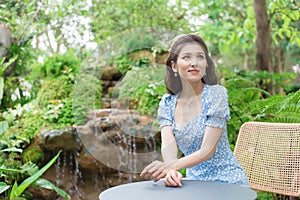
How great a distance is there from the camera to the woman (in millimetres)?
1303

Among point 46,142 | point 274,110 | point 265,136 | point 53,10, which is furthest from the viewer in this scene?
point 53,10

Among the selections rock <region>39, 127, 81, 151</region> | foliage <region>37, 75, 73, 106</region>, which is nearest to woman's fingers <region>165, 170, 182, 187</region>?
rock <region>39, 127, 81, 151</region>

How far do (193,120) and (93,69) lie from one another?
352 millimetres

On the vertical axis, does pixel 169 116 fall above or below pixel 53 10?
below

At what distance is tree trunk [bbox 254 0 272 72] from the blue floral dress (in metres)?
2.98

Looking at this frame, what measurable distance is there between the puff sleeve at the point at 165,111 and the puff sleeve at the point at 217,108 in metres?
0.14

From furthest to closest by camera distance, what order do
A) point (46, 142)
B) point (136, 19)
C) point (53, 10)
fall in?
point (136, 19) < point (53, 10) < point (46, 142)

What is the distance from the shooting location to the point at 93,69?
1261 mm

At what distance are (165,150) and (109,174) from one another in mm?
2453

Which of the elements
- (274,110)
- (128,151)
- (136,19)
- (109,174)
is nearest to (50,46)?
(136,19)

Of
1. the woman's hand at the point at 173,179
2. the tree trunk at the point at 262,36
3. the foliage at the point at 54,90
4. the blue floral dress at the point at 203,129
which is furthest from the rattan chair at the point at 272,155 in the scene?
the foliage at the point at 54,90

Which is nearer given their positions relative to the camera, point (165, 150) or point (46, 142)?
point (165, 150)

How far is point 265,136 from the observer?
215 cm

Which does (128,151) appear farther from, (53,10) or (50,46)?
(50,46)
